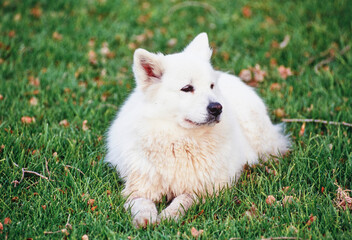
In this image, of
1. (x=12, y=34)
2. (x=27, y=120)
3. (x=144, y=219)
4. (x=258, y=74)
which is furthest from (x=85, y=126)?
(x=12, y=34)

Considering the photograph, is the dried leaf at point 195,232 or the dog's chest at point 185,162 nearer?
the dried leaf at point 195,232

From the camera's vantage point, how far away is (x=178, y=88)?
10.8 feet

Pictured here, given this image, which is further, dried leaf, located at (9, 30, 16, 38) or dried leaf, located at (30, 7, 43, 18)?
dried leaf, located at (30, 7, 43, 18)

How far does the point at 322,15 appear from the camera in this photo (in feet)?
23.7

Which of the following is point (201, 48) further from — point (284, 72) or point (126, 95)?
Result: point (284, 72)

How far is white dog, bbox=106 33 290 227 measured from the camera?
3.24m

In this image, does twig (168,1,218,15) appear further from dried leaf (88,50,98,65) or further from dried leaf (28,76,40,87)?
dried leaf (28,76,40,87)

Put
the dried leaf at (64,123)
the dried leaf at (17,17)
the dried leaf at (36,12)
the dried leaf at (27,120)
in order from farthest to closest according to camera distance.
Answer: the dried leaf at (36,12) < the dried leaf at (17,17) < the dried leaf at (64,123) < the dried leaf at (27,120)

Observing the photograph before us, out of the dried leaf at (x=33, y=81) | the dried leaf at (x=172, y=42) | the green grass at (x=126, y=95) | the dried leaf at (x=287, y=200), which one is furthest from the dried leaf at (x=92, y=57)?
the dried leaf at (x=287, y=200)

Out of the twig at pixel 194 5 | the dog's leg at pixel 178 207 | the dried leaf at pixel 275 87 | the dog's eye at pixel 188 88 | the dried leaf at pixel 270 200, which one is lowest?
the dog's leg at pixel 178 207

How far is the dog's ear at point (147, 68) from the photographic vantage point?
3.29m

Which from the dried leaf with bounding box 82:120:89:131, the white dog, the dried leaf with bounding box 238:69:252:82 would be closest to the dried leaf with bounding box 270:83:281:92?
the dried leaf with bounding box 238:69:252:82

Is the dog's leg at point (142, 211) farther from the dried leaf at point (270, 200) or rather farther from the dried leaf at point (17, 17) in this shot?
the dried leaf at point (17, 17)

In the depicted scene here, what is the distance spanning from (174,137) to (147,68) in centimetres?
62
